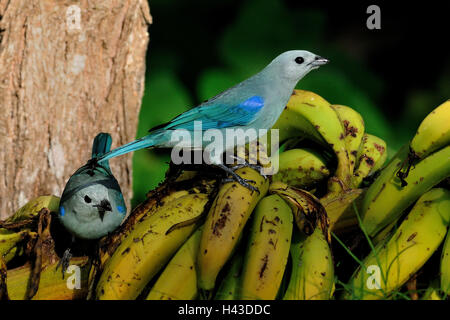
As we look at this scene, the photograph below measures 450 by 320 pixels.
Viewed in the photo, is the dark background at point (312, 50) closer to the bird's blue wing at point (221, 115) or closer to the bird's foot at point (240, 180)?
the bird's blue wing at point (221, 115)

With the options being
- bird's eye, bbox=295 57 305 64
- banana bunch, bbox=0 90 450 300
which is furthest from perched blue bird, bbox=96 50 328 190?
banana bunch, bbox=0 90 450 300

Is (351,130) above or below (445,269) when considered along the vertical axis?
above

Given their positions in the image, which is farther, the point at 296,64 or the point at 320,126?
the point at 296,64

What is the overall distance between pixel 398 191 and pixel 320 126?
1.33 ft

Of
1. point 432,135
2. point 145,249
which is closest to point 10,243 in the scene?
point 145,249

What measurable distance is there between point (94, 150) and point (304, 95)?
790 millimetres

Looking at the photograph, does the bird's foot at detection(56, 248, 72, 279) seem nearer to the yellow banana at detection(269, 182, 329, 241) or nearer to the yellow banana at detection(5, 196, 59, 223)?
the yellow banana at detection(5, 196, 59, 223)

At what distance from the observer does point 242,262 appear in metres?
1.58

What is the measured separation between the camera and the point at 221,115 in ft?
7.54

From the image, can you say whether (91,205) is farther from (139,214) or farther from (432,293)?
(432,293)

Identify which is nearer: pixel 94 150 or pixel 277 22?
pixel 94 150

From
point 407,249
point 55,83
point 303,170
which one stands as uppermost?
point 55,83
